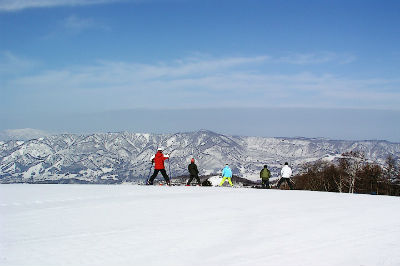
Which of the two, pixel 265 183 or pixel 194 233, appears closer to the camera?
pixel 194 233

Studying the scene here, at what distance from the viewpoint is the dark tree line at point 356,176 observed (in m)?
65.5

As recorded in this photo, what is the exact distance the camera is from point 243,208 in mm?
12273

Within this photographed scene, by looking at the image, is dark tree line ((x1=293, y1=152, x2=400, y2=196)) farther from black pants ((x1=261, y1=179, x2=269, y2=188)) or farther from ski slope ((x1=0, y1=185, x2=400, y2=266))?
ski slope ((x1=0, y1=185, x2=400, y2=266))

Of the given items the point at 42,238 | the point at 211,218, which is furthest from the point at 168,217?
the point at 42,238

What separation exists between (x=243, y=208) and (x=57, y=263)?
7.01m

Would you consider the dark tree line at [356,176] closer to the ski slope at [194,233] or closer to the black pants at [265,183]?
the black pants at [265,183]

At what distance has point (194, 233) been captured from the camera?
27.3ft

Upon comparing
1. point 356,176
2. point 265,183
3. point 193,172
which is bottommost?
point 356,176

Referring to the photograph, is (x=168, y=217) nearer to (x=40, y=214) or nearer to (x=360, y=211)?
(x=40, y=214)

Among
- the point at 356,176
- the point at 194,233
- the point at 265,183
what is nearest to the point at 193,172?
the point at 265,183

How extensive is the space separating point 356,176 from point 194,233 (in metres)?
64.1

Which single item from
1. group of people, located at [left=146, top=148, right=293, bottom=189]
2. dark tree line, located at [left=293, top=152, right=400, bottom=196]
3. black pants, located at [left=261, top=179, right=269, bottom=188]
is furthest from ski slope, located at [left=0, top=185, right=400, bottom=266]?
dark tree line, located at [left=293, top=152, right=400, bottom=196]

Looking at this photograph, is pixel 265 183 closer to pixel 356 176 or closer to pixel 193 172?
pixel 193 172

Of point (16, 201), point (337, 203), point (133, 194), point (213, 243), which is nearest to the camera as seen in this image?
point (213, 243)
